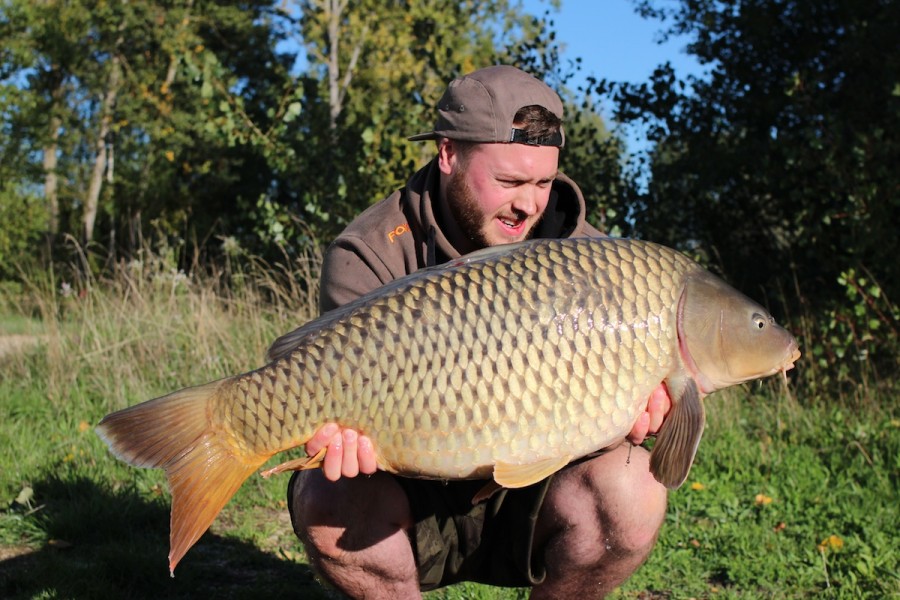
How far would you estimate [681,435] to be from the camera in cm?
168

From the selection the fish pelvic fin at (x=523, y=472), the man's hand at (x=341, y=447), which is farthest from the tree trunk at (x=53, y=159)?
the fish pelvic fin at (x=523, y=472)

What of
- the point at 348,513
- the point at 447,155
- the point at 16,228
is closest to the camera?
the point at 348,513

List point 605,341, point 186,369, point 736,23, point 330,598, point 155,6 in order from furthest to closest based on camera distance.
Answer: point 155,6 → point 736,23 → point 186,369 → point 330,598 → point 605,341

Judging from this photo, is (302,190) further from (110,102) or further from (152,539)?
(110,102)

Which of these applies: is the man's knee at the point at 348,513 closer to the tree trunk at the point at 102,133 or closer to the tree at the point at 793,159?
the tree at the point at 793,159

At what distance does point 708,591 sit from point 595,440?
3.64 ft

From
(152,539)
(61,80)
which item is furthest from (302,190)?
(61,80)

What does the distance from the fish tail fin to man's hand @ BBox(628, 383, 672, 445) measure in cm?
65

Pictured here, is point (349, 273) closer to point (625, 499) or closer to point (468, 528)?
point (468, 528)

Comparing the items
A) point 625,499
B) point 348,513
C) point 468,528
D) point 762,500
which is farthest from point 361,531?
point 762,500

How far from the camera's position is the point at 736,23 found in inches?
250

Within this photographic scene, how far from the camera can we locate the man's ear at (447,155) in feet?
7.03

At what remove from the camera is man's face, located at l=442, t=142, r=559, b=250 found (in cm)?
205

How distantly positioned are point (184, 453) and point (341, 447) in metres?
0.27
